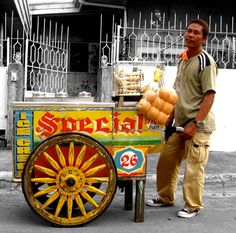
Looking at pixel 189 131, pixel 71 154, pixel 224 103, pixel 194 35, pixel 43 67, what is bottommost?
pixel 71 154

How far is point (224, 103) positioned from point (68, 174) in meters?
4.53

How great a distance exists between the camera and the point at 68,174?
390 cm

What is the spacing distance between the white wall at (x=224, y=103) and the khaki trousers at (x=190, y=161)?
3.24m

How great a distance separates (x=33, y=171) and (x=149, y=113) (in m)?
1.17

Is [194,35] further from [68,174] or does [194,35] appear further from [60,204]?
[60,204]

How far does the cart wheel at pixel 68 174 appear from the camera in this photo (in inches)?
151

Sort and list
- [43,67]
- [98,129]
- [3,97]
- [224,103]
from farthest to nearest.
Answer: [43,67] → [224,103] → [3,97] → [98,129]

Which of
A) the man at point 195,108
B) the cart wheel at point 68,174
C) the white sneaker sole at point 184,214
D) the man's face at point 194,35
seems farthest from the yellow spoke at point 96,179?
the man's face at point 194,35

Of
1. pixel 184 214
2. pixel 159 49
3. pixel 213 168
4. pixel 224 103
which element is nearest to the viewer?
pixel 184 214

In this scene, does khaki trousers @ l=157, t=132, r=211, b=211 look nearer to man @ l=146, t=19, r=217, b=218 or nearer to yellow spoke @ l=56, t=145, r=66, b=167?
man @ l=146, t=19, r=217, b=218

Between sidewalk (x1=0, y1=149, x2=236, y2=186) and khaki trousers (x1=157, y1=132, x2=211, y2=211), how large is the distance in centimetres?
128

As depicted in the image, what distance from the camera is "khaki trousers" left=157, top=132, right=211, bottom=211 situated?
4.28 meters

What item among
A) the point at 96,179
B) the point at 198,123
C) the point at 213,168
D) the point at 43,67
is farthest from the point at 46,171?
Answer: the point at 43,67

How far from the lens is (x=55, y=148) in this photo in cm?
390
